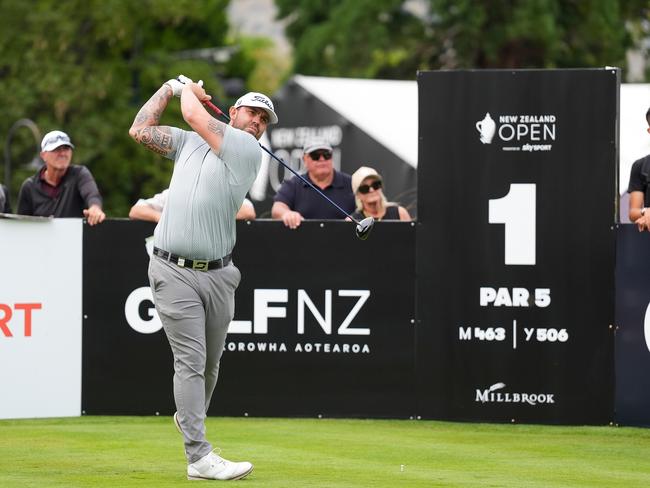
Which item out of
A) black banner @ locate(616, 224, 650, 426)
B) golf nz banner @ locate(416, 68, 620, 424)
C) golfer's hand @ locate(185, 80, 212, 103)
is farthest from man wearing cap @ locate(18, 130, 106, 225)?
black banner @ locate(616, 224, 650, 426)

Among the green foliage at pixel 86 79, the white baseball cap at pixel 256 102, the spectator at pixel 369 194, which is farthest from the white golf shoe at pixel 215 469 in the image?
the green foliage at pixel 86 79

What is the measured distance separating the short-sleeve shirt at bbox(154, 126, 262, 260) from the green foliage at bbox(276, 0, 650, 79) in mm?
27346

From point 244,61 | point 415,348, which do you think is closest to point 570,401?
point 415,348

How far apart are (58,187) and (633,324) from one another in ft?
14.4

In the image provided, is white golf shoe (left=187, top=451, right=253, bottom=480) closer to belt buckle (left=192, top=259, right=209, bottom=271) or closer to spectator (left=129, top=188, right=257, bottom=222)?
belt buckle (left=192, top=259, right=209, bottom=271)

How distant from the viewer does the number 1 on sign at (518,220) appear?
33.1ft

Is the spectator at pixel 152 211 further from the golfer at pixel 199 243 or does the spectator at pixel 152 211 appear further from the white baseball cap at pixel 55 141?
the golfer at pixel 199 243

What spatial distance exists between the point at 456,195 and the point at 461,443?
1831 mm

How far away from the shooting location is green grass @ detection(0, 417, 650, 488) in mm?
7570

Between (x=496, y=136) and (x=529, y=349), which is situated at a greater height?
(x=496, y=136)

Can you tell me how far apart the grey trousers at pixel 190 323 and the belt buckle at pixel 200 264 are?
0.02 meters

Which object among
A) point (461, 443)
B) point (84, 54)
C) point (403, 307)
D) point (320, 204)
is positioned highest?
point (84, 54)

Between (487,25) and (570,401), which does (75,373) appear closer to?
(570,401)

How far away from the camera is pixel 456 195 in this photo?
33.6ft
